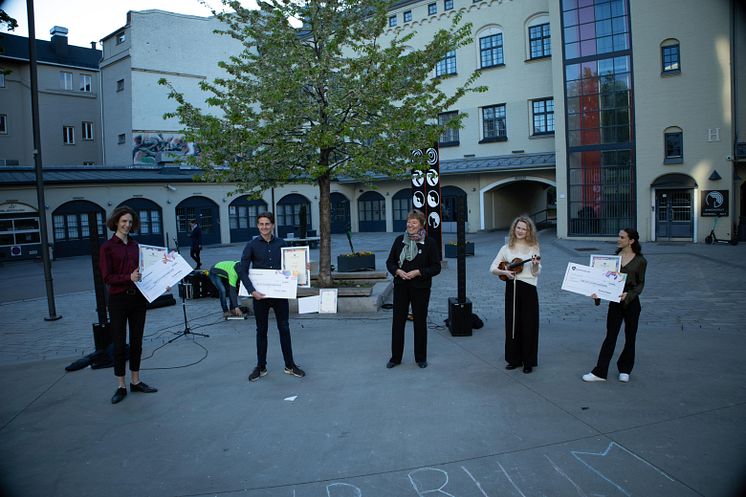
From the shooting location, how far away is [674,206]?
2400 centimetres

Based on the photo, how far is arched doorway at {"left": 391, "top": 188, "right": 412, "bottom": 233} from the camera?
37.2m

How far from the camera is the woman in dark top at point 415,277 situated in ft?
21.3

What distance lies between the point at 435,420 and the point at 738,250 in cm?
1969

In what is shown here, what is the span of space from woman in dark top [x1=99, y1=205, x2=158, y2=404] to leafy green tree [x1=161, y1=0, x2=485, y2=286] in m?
4.52

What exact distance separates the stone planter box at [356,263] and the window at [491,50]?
21.1 metres

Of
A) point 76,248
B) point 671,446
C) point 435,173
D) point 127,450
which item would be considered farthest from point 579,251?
point 76,248

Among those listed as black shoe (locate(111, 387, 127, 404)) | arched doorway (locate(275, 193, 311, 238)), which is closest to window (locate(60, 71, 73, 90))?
arched doorway (locate(275, 193, 311, 238))

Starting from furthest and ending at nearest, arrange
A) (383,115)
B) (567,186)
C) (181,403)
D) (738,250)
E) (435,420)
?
1. (567,186)
2. (738,250)
3. (383,115)
4. (181,403)
5. (435,420)

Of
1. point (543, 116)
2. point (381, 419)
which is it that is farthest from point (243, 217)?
point (381, 419)

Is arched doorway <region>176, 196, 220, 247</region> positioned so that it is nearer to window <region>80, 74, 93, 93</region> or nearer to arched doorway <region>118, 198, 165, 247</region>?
arched doorway <region>118, 198, 165, 247</region>

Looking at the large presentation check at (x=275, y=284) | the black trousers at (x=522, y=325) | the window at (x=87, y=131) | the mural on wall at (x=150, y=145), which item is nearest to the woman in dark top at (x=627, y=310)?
the black trousers at (x=522, y=325)

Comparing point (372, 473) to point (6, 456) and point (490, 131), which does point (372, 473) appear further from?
point (490, 131)

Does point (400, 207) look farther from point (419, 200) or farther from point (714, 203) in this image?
point (419, 200)

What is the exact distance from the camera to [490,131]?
32375 millimetres
